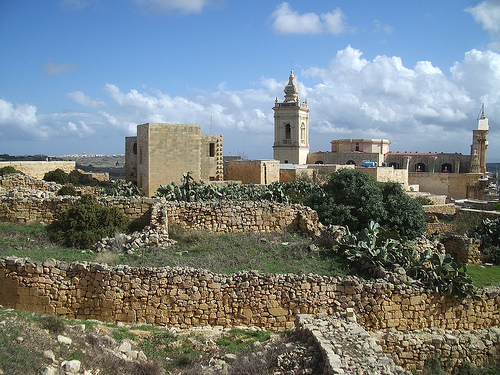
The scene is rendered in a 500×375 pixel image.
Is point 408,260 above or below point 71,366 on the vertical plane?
above

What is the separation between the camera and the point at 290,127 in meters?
54.3

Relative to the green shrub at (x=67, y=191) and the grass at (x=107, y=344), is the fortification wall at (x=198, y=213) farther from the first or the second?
the grass at (x=107, y=344)

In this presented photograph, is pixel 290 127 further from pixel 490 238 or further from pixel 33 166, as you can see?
pixel 490 238

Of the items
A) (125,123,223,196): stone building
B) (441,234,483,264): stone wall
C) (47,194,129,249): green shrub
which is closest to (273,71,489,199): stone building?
(125,123,223,196): stone building

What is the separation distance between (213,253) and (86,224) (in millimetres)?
3485

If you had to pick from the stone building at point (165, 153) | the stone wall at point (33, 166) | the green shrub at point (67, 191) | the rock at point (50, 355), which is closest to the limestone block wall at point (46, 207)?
the green shrub at point (67, 191)

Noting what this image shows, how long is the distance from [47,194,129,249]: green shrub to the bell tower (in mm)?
43147

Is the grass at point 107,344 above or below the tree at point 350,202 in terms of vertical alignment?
below

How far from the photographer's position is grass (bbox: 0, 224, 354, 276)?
888 cm

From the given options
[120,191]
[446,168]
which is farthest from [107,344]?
[446,168]

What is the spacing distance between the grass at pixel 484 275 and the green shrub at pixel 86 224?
8563mm

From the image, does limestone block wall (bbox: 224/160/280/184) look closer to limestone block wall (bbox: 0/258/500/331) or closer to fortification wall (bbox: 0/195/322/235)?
fortification wall (bbox: 0/195/322/235)

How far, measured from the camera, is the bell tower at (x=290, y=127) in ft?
177

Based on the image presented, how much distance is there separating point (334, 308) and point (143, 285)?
10.6 ft
